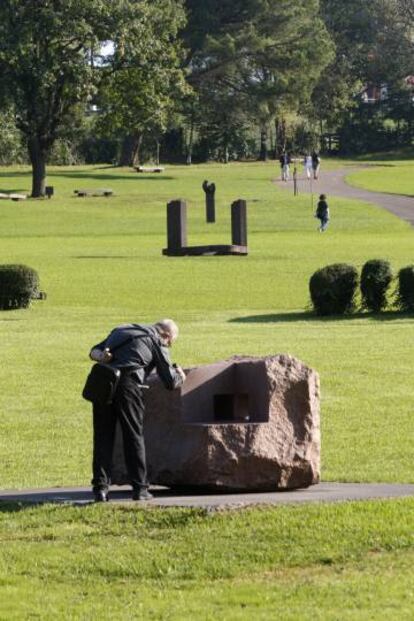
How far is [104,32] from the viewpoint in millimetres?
80750

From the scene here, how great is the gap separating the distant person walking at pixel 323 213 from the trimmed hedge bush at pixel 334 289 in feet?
87.2

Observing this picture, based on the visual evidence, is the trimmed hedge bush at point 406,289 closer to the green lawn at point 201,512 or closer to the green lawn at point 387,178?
the green lawn at point 201,512

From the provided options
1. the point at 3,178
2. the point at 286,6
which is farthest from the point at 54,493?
the point at 286,6

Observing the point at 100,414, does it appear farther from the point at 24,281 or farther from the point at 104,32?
the point at 104,32

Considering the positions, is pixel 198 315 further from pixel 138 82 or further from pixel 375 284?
pixel 138 82

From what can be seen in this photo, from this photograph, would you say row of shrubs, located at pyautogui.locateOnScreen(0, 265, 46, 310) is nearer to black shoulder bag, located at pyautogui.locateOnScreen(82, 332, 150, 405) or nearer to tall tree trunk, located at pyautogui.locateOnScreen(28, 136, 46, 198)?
black shoulder bag, located at pyautogui.locateOnScreen(82, 332, 150, 405)

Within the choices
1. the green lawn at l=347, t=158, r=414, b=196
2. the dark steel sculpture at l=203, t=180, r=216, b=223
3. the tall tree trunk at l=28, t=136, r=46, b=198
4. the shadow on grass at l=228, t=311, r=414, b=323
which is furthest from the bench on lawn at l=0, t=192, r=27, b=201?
the shadow on grass at l=228, t=311, r=414, b=323

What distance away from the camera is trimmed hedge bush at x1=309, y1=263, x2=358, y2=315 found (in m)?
34.9

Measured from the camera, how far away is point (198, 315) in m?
35.8

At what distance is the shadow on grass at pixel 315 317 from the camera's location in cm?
3444

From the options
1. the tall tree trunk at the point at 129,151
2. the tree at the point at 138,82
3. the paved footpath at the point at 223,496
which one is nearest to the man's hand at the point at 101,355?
the paved footpath at the point at 223,496

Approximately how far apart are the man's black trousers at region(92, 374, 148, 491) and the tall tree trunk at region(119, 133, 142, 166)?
9784cm

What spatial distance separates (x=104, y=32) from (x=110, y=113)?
5.54 m

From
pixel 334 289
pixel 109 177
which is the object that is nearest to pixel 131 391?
pixel 334 289
